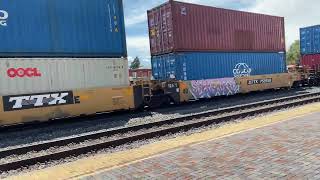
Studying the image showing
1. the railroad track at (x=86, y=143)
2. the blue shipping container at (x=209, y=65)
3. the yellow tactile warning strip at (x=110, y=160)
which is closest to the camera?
the yellow tactile warning strip at (x=110, y=160)

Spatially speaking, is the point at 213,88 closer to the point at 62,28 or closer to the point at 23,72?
the point at 62,28

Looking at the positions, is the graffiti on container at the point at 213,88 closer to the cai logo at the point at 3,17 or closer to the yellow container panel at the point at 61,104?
the yellow container panel at the point at 61,104

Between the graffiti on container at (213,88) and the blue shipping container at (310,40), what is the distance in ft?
37.8

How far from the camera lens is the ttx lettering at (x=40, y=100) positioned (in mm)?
12352

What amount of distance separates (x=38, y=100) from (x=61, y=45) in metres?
2.30

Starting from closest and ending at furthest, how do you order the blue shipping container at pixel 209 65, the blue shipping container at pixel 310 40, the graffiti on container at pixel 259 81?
the blue shipping container at pixel 209 65 < the graffiti on container at pixel 259 81 < the blue shipping container at pixel 310 40

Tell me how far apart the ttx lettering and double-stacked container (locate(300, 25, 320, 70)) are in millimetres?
22513

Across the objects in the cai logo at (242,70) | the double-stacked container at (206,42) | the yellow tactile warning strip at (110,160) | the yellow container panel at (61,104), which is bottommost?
the yellow tactile warning strip at (110,160)

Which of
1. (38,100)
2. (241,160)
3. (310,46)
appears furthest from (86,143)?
(310,46)

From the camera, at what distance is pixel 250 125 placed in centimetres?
1047

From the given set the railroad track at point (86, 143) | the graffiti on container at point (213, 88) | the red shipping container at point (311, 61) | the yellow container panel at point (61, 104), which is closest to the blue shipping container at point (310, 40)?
the red shipping container at point (311, 61)


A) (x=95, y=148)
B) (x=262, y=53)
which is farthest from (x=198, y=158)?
(x=262, y=53)

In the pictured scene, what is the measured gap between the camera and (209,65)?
770 inches

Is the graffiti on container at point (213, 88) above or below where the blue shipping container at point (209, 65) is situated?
below
